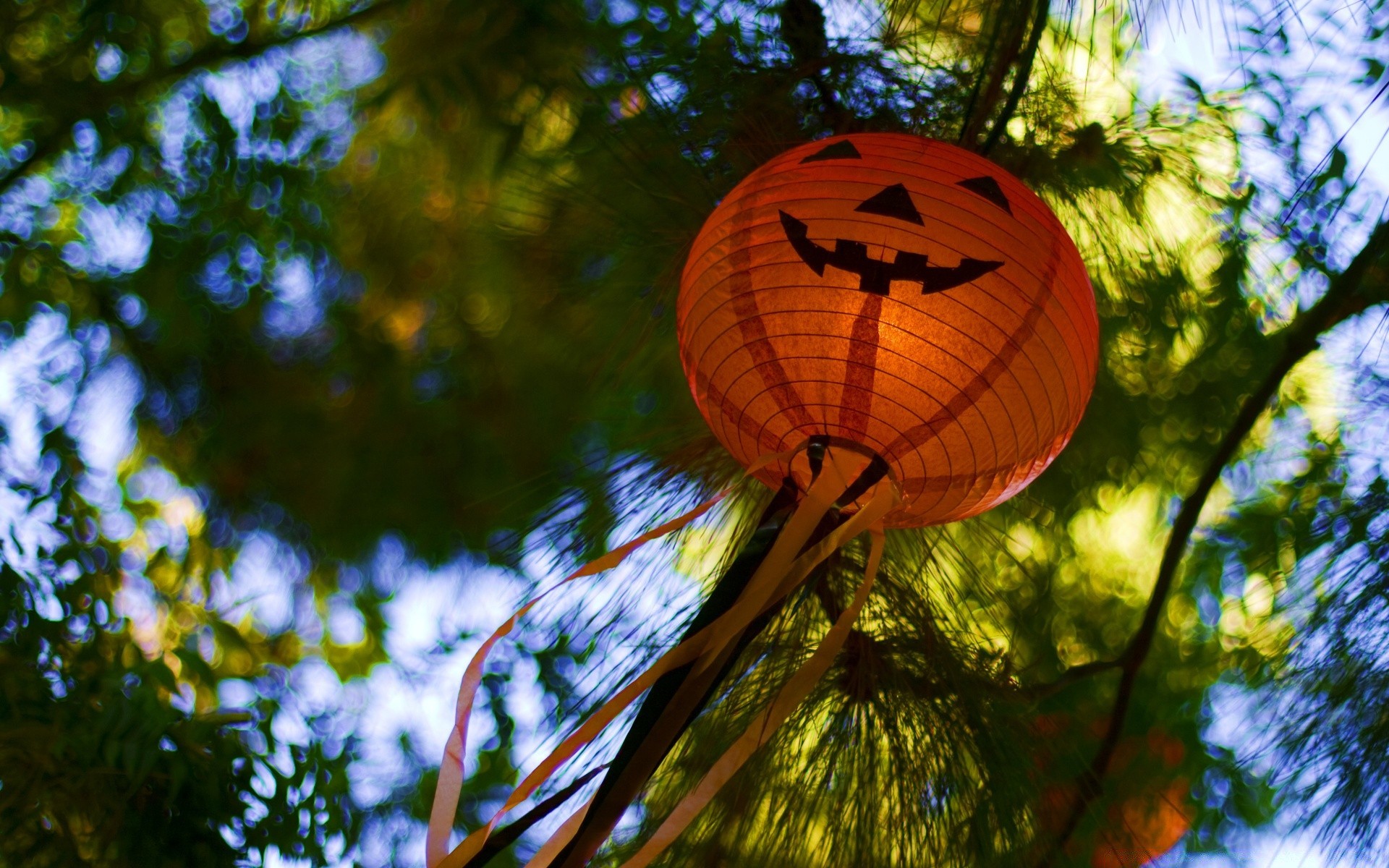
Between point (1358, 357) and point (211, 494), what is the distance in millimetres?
1548

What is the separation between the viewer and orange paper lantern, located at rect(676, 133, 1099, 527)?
2.03 ft

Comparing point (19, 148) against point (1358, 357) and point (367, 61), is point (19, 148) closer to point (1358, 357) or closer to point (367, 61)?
point (367, 61)

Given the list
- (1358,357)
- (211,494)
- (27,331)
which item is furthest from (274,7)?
(1358,357)

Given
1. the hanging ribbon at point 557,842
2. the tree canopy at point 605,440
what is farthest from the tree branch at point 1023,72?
the hanging ribbon at point 557,842

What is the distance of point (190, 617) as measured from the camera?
1449 millimetres

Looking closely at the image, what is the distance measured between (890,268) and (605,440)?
1.01 meters

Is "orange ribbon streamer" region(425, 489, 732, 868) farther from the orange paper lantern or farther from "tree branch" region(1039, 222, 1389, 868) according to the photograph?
"tree branch" region(1039, 222, 1389, 868)

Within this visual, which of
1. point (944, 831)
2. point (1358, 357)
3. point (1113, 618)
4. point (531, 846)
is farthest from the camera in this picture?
point (1113, 618)

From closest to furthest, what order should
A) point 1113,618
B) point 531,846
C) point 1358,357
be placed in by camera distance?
point 1358,357 → point 531,846 → point 1113,618

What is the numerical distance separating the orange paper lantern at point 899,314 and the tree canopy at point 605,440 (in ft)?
0.51

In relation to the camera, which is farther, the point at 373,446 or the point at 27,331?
the point at 373,446

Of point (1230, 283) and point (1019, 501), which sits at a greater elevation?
point (1230, 283)

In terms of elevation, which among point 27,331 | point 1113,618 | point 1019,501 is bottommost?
point 1113,618

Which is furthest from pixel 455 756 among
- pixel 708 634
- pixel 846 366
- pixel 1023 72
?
pixel 1023 72
